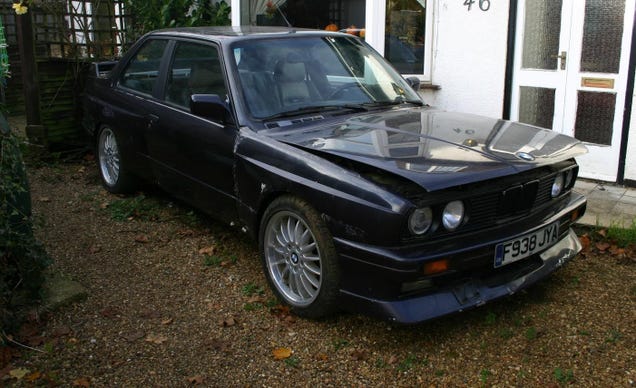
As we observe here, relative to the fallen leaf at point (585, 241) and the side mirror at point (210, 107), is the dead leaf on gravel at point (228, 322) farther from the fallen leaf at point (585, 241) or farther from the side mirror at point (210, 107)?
the fallen leaf at point (585, 241)

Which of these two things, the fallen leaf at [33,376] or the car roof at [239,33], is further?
the car roof at [239,33]

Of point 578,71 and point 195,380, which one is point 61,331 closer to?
point 195,380

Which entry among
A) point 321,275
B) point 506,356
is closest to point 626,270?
point 506,356

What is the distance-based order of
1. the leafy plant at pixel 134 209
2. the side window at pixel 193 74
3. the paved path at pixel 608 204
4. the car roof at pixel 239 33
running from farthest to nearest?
the leafy plant at pixel 134 209 → the paved path at pixel 608 204 → the car roof at pixel 239 33 → the side window at pixel 193 74

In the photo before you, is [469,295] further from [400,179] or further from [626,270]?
[626,270]

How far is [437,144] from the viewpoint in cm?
389

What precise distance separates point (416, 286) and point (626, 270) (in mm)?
2037

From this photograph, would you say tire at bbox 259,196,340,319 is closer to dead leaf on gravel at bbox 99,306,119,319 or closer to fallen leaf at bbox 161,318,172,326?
fallen leaf at bbox 161,318,172,326

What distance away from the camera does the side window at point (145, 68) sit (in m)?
5.69

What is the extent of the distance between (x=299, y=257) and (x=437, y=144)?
3.45ft

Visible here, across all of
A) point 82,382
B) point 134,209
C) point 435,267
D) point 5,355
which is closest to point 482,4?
point 134,209

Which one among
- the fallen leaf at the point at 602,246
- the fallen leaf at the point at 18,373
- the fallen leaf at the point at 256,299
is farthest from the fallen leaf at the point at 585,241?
the fallen leaf at the point at 18,373

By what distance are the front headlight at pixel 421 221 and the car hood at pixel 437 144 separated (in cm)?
18

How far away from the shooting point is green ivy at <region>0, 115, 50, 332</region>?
381 cm
